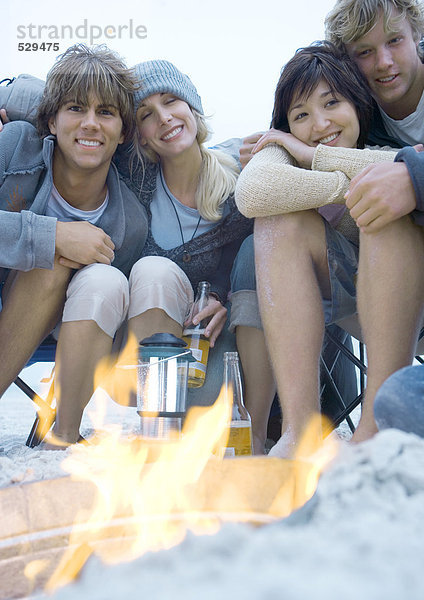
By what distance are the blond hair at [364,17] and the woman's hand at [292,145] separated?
411 mm

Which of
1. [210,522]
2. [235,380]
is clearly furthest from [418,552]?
[235,380]

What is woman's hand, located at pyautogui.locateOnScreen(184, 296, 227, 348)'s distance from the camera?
2035 mm

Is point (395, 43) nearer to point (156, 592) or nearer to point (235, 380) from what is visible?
point (235, 380)

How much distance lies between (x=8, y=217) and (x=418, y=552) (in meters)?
1.67

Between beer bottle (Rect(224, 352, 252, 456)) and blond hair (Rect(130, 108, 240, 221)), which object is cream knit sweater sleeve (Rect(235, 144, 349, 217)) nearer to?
beer bottle (Rect(224, 352, 252, 456))

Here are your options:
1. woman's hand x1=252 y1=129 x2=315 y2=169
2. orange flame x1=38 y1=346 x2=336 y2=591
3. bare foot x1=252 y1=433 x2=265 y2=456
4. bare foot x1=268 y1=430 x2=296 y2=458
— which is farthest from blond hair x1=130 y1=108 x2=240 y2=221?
Result: orange flame x1=38 y1=346 x2=336 y2=591

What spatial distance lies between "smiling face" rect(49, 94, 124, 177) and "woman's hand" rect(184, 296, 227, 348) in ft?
2.14

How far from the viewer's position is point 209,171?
2320 mm

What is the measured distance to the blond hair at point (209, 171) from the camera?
226cm

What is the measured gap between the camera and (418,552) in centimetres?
42

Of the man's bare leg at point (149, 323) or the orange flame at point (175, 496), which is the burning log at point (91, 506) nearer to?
the orange flame at point (175, 496)

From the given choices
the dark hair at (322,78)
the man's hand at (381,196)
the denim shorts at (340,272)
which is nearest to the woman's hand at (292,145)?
the dark hair at (322,78)

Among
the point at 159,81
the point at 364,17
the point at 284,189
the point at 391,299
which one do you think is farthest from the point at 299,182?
the point at 159,81

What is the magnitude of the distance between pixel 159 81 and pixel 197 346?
103 centimetres
